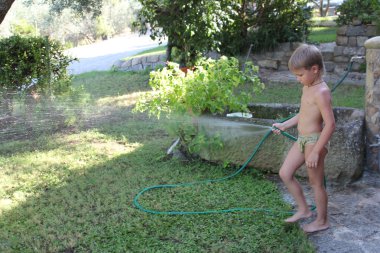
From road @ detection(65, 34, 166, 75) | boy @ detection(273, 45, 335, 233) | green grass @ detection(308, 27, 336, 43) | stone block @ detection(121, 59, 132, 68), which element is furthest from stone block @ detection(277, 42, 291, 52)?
boy @ detection(273, 45, 335, 233)

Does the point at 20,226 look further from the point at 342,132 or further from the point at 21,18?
the point at 21,18

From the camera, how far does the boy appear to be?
2.79m

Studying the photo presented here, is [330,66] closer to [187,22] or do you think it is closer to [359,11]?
[359,11]

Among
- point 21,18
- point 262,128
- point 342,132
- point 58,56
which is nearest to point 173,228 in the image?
point 262,128

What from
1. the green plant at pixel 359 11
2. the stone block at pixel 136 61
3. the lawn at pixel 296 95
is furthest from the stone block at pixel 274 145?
the stone block at pixel 136 61

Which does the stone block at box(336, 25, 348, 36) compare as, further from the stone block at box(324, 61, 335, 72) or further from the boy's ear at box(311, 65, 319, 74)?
the boy's ear at box(311, 65, 319, 74)

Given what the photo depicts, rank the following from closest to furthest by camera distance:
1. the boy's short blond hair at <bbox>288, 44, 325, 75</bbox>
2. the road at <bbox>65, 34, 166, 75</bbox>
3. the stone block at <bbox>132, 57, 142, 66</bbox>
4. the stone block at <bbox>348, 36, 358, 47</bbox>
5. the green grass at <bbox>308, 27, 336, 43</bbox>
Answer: the boy's short blond hair at <bbox>288, 44, 325, 75</bbox> → the stone block at <bbox>348, 36, 358, 47</bbox> → the green grass at <bbox>308, 27, 336, 43</bbox> → the stone block at <bbox>132, 57, 142, 66</bbox> → the road at <bbox>65, 34, 166, 75</bbox>

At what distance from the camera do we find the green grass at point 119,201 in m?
2.96

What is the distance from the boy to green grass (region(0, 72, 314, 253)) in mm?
220

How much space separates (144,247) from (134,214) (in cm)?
52

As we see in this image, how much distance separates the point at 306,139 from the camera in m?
2.96

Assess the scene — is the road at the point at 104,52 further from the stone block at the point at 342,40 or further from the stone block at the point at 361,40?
the stone block at the point at 361,40

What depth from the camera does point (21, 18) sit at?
11719mm

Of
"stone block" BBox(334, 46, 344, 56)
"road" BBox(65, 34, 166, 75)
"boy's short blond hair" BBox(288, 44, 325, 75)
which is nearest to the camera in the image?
"boy's short blond hair" BBox(288, 44, 325, 75)
